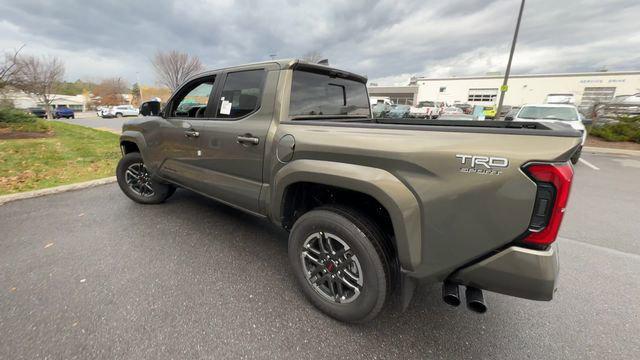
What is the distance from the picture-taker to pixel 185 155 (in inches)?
124

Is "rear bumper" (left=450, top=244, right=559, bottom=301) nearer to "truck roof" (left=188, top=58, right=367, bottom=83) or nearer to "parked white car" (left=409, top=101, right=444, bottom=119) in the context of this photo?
"truck roof" (left=188, top=58, right=367, bottom=83)

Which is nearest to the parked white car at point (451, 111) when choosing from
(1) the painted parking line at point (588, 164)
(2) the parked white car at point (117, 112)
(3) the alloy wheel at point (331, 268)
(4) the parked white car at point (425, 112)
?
(4) the parked white car at point (425, 112)

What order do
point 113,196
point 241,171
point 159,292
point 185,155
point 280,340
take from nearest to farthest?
point 280,340
point 159,292
point 241,171
point 185,155
point 113,196

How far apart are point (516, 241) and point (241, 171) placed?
2.11 m

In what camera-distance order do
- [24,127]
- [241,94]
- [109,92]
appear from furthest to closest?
[109,92] → [24,127] → [241,94]

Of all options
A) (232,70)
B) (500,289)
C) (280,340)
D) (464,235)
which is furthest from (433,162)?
(232,70)

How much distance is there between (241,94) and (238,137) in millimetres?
467

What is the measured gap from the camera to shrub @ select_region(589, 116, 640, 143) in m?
12.2

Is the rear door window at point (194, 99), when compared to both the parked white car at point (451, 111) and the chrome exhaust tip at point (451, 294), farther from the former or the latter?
the parked white car at point (451, 111)

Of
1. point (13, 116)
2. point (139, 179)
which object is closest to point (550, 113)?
point (139, 179)

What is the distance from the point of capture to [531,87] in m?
45.4

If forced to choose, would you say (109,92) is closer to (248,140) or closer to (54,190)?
(54,190)

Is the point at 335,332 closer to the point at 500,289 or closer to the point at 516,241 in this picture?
the point at 500,289

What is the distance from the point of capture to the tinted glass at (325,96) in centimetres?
242
